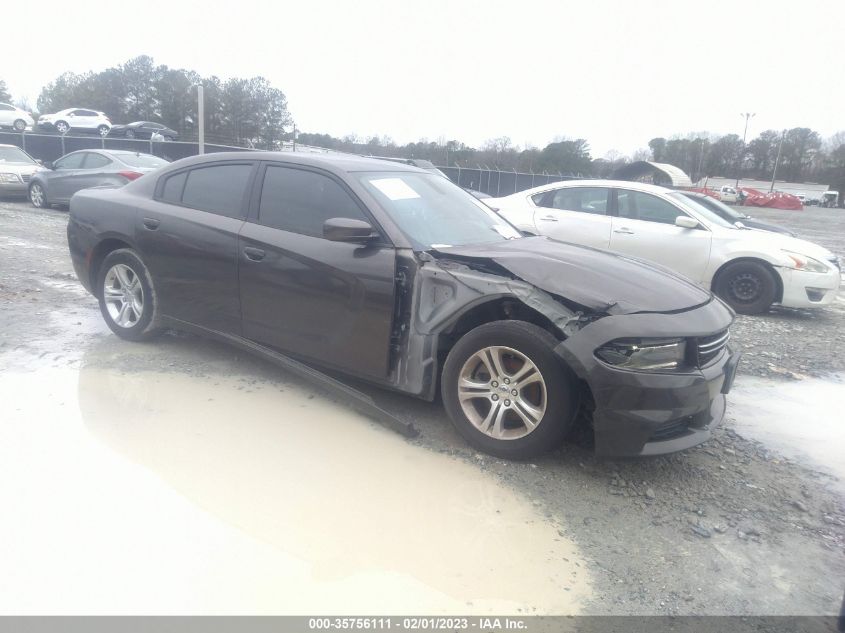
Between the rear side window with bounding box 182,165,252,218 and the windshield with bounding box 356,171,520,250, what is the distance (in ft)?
3.13

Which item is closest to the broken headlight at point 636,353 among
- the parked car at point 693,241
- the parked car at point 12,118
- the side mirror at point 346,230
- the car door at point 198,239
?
the side mirror at point 346,230

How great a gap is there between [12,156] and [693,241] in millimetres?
15927

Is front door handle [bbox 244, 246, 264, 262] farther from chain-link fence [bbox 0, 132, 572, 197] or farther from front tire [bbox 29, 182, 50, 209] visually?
chain-link fence [bbox 0, 132, 572, 197]

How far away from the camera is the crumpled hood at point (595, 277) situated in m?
3.42

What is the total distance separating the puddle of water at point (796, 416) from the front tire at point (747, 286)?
7.64 feet

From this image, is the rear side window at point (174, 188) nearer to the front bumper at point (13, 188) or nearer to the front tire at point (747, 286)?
the front tire at point (747, 286)

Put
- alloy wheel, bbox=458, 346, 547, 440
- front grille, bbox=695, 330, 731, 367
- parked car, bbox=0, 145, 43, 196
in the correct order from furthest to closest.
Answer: parked car, bbox=0, 145, 43, 196, alloy wheel, bbox=458, 346, 547, 440, front grille, bbox=695, 330, 731, 367

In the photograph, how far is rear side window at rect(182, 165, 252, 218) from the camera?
15.3 ft

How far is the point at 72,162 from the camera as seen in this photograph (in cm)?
1426

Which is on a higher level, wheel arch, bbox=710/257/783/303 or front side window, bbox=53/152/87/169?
front side window, bbox=53/152/87/169

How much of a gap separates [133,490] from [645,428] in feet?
8.25

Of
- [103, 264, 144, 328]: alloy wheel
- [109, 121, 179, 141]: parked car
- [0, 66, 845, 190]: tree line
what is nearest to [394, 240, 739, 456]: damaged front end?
[103, 264, 144, 328]: alloy wheel

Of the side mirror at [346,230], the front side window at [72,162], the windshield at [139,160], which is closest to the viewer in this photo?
the side mirror at [346,230]

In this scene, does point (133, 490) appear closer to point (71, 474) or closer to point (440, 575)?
point (71, 474)
